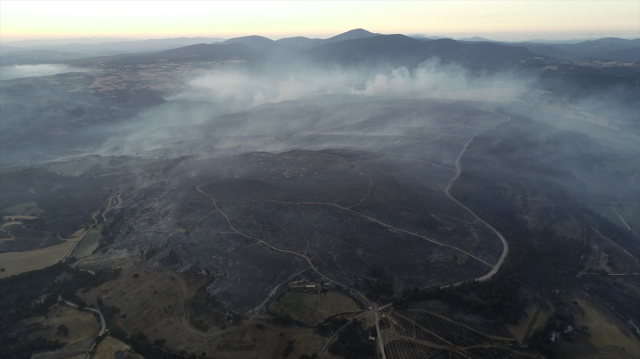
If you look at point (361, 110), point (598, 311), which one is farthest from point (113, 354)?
point (361, 110)

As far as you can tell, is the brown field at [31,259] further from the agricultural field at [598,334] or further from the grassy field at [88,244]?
the agricultural field at [598,334]

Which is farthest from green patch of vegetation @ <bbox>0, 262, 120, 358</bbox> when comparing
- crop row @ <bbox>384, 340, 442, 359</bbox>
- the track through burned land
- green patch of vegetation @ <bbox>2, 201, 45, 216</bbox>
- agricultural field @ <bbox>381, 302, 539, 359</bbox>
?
agricultural field @ <bbox>381, 302, 539, 359</bbox>

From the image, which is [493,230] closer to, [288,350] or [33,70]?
[288,350]

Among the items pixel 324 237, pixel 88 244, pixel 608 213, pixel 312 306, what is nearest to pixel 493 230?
pixel 608 213

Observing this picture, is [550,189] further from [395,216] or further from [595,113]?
[595,113]

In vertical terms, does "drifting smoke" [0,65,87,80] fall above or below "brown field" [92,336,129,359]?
above

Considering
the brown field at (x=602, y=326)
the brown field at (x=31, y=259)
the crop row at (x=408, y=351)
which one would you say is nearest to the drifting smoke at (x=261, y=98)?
the brown field at (x=31, y=259)

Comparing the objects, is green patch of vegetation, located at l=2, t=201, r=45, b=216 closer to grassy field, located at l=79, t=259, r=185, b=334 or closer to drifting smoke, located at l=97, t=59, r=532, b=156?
grassy field, located at l=79, t=259, r=185, b=334
